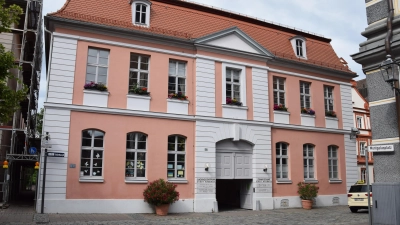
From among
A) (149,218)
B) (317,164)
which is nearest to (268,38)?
(317,164)

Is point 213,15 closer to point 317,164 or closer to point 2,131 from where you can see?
point 317,164

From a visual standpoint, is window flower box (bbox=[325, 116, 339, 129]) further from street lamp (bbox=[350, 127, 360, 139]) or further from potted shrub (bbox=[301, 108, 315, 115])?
potted shrub (bbox=[301, 108, 315, 115])

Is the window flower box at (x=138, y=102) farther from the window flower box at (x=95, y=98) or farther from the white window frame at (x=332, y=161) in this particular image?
the white window frame at (x=332, y=161)

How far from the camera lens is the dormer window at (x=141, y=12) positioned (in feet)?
61.2

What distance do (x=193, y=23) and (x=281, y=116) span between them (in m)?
7.02

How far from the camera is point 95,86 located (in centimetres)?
1694

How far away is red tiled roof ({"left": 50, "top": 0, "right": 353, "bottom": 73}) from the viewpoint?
17.7m

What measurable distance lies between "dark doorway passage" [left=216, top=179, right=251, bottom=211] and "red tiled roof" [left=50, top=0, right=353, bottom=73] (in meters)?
7.55

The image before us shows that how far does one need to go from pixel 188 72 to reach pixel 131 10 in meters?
4.06

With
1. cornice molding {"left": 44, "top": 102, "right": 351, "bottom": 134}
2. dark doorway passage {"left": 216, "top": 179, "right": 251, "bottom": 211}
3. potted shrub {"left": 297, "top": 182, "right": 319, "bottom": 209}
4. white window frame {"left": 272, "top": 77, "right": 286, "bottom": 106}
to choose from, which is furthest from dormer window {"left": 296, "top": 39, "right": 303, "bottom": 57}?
dark doorway passage {"left": 216, "top": 179, "right": 251, "bottom": 211}

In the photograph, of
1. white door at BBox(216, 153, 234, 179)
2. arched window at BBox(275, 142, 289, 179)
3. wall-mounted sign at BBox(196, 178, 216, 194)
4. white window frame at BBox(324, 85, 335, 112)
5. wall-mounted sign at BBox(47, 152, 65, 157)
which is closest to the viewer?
wall-mounted sign at BBox(47, 152, 65, 157)

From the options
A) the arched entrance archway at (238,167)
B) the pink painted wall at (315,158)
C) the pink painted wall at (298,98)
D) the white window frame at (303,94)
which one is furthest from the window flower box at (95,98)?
the white window frame at (303,94)

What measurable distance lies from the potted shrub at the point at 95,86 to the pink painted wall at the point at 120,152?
1147 mm

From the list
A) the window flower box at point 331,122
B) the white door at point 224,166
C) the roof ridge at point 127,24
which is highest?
the roof ridge at point 127,24
